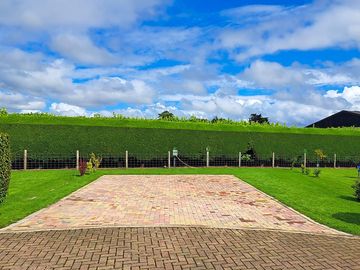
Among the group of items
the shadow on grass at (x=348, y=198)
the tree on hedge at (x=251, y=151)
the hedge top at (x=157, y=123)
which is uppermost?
the hedge top at (x=157, y=123)

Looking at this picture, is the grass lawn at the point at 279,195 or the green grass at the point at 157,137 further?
the green grass at the point at 157,137

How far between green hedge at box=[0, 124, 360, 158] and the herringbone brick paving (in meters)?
14.7

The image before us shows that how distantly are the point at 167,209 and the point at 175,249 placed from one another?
11.8ft

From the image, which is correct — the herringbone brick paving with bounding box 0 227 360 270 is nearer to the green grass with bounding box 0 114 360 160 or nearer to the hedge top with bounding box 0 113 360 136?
the green grass with bounding box 0 114 360 160

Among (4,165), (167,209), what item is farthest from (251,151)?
(4,165)

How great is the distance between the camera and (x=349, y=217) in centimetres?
961

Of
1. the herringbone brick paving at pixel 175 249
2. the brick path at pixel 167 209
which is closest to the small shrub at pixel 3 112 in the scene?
the brick path at pixel 167 209

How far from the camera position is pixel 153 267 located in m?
5.58

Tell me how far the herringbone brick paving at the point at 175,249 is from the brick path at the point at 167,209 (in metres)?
0.65

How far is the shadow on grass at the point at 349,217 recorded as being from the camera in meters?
9.19

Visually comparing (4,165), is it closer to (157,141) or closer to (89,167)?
(89,167)

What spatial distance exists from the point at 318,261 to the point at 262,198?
20.3 ft

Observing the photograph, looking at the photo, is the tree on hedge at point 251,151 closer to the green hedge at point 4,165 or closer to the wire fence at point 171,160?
the wire fence at point 171,160

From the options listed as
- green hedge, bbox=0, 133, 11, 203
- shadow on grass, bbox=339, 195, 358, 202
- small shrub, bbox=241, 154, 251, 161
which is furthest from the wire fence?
shadow on grass, bbox=339, 195, 358, 202
